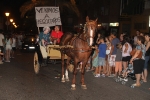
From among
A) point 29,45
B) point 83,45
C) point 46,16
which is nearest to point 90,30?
point 83,45

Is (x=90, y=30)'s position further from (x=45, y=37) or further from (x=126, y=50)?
(x=45, y=37)

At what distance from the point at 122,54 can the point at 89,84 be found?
2.31 meters

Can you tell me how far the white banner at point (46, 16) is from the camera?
13031mm

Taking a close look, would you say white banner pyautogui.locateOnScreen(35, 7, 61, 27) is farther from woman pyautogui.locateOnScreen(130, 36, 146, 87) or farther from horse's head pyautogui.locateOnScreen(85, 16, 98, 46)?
woman pyautogui.locateOnScreen(130, 36, 146, 87)

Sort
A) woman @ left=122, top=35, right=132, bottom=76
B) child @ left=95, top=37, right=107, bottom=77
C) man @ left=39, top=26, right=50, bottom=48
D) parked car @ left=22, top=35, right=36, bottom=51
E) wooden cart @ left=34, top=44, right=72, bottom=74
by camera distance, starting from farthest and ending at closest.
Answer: parked car @ left=22, top=35, right=36, bottom=51 → child @ left=95, top=37, right=107, bottom=77 → man @ left=39, top=26, right=50, bottom=48 → wooden cart @ left=34, top=44, right=72, bottom=74 → woman @ left=122, top=35, right=132, bottom=76

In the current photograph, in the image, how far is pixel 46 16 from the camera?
13188 mm

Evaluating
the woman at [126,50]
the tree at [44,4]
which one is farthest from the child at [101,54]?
the tree at [44,4]

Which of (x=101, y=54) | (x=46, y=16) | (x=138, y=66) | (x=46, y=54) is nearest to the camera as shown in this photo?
(x=138, y=66)

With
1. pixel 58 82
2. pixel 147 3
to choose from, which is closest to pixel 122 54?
pixel 58 82

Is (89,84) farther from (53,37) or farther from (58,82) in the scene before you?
(53,37)

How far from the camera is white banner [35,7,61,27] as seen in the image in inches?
513

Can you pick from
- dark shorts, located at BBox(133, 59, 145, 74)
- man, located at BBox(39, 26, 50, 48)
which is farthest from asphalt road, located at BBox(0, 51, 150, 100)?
man, located at BBox(39, 26, 50, 48)

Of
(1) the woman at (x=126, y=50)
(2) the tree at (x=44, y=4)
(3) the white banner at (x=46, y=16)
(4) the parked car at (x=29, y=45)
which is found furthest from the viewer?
(2) the tree at (x=44, y=4)

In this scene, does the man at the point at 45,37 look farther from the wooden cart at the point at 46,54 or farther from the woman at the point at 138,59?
the woman at the point at 138,59
